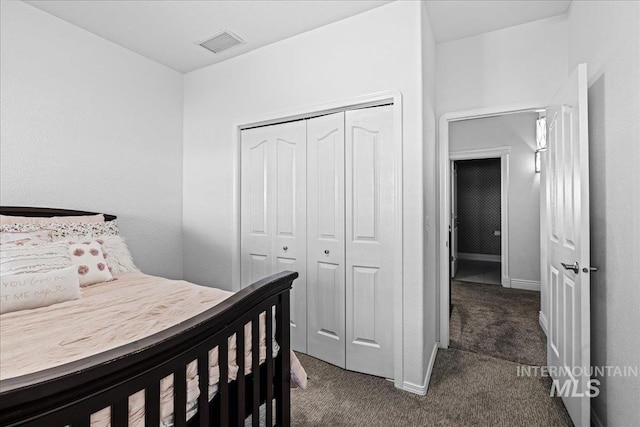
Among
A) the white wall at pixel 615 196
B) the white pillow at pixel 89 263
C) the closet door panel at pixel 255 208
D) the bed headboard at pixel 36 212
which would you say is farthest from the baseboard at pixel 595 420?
the bed headboard at pixel 36 212

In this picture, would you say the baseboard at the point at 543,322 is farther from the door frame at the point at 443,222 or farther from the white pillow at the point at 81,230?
the white pillow at the point at 81,230

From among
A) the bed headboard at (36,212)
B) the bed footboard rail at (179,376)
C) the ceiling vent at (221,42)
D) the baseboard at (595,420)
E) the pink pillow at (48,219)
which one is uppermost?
the ceiling vent at (221,42)

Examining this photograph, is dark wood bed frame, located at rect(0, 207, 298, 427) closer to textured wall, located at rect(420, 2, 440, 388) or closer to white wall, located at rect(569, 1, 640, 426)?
textured wall, located at rect(420, 2, 440, 388)

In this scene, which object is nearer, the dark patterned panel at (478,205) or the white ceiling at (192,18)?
the white ceiling at (192,18)

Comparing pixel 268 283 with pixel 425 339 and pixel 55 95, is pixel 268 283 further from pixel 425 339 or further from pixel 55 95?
pixel 55 95

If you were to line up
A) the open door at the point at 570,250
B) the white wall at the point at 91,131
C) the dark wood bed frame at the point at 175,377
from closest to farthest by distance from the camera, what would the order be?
the dark wood bed frame at the point at 175,377 → the open door at the point at 570,250 → the white wall at the point at 91,131

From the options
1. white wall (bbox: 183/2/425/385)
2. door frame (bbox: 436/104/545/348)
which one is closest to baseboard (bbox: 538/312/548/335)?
door frame (bbox: 436/104/545/348)

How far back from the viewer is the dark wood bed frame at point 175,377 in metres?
0.58

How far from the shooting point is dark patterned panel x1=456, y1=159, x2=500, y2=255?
6.20 metres

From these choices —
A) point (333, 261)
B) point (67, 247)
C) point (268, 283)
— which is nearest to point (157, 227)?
point (67, 247)

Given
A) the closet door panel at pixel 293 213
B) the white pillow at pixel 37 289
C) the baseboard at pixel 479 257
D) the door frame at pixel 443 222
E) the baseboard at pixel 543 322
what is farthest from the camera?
the baseboard at pixel 479 257

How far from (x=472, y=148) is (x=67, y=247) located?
4937 millimetres

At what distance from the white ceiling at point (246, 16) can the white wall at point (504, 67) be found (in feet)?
0.27

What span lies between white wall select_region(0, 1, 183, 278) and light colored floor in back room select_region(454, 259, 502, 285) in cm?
429
